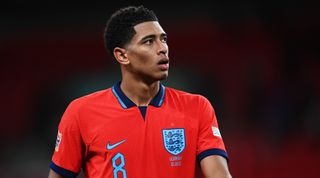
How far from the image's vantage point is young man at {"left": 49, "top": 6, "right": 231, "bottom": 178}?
116 inches

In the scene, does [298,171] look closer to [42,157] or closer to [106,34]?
[42,157]

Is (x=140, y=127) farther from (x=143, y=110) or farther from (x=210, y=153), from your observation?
(x=210, y=153)

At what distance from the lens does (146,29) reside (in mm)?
3125

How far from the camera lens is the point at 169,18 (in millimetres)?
8086

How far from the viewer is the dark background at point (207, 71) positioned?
7.23 m

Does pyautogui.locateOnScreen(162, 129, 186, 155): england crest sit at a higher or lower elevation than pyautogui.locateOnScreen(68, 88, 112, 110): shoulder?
lower

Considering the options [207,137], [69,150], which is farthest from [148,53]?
[69,150]

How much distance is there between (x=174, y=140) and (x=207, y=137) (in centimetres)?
17

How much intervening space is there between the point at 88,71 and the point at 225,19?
1852 millimetres

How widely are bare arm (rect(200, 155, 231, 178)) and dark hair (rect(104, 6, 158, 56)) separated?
0.72 m

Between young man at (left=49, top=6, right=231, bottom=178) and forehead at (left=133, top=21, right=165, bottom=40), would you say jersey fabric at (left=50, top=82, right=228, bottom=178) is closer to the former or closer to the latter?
young man at (left=49, top=6, right=231, bottom=178)

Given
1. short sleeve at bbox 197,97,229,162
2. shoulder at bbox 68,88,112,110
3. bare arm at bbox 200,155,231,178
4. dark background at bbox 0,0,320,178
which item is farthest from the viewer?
dark background at bbox 0,0,320,178

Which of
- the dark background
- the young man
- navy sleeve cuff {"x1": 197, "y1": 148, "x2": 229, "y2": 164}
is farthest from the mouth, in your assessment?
the dark background

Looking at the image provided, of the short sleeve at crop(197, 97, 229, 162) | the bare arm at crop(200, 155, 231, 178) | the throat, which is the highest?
the throat
